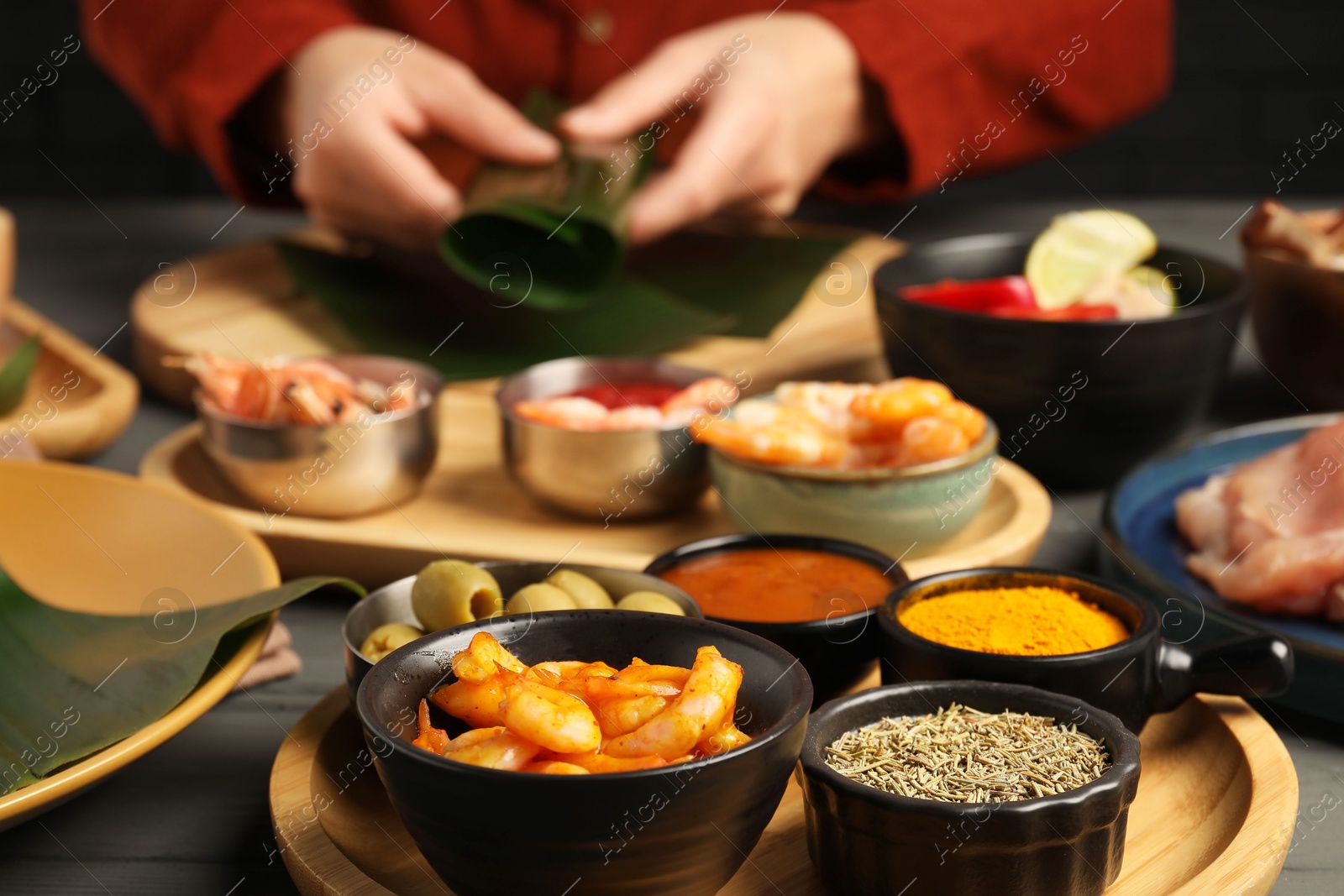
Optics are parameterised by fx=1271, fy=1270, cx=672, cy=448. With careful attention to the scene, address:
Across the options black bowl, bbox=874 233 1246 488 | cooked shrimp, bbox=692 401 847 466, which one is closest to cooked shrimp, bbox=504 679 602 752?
cooked shrimp, bbox=692 401 847 466

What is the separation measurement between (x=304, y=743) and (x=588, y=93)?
80.0 inches

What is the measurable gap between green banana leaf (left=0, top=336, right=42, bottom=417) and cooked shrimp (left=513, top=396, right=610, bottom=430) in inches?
26.3

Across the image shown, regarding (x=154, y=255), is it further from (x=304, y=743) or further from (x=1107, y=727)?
(x=1107, y=727)

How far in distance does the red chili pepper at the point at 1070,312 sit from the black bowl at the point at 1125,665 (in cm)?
60

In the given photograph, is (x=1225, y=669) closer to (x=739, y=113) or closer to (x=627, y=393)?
(x=627, y=393)

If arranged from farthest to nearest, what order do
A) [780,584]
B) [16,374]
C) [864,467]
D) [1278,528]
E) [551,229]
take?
[551,229]
[16,374]
[864,467]
[1278,528]
[780,584]

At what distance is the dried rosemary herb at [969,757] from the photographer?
847 millimetres

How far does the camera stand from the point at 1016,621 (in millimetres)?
1061

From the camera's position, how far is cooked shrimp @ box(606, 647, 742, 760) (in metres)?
0.78

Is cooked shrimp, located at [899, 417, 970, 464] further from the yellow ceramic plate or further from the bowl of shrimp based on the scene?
the yellow ceramic plate

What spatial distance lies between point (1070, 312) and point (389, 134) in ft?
3.71

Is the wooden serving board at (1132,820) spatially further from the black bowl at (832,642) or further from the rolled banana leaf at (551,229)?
the rolled banana leaf at (551,229)

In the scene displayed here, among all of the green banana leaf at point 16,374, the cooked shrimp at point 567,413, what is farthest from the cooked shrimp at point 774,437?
the green banana leaf at point 16,374

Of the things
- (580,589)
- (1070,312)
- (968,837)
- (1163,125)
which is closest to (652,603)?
(580,589)
